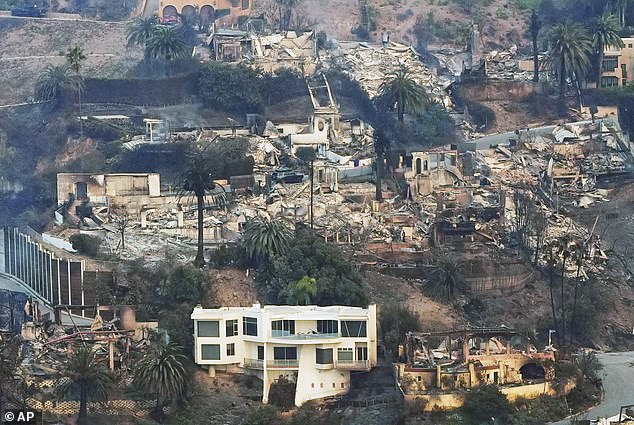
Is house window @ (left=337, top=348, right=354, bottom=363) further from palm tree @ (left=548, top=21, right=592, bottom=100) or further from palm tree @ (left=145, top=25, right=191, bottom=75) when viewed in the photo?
palm tree @ (left=145, top=25, right=191, bottom=75)

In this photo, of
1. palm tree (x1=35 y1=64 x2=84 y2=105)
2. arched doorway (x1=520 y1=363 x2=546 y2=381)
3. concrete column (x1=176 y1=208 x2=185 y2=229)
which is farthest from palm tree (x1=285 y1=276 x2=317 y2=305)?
palm tree (x1=35 y1=64 x2=84 y2=105)

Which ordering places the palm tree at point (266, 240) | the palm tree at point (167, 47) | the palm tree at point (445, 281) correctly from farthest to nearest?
1. the palm tree at point (167, 47)
2. the palm tree at point (445, 281)
3. the palm tree at point (266, 240)

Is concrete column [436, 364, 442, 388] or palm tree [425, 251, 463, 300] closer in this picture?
concrete column [436, 364, 442, 388]

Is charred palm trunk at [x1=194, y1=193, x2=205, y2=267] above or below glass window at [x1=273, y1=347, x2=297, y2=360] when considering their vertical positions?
above

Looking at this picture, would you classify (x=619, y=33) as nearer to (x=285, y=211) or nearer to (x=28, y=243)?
(x=285, y=211)

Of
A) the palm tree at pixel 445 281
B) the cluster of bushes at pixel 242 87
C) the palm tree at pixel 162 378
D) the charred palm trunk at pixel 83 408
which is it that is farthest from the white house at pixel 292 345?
the cluster of bushes at pixel 242 87

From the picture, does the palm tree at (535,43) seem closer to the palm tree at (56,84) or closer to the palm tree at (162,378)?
the palm tree at (56,84)

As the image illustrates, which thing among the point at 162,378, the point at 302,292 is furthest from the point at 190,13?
the point at 162,378
